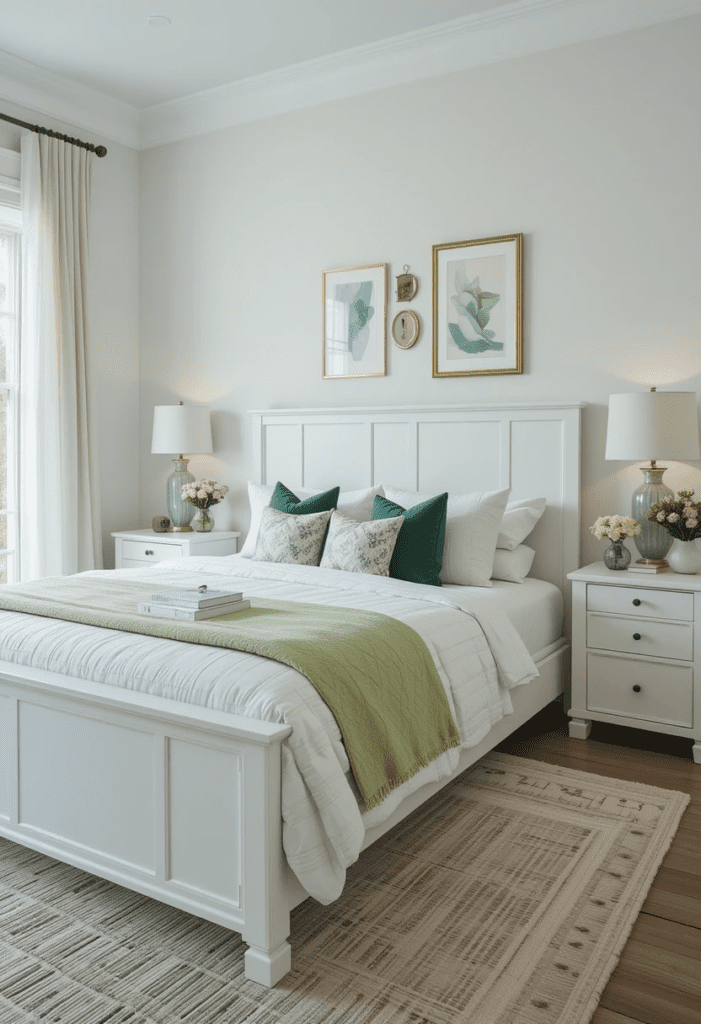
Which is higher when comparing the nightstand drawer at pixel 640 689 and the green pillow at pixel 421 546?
the green pillow at pixel 421 546

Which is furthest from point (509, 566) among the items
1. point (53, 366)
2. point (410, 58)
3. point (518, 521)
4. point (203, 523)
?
point (53, 366)

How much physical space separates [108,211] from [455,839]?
399 cm

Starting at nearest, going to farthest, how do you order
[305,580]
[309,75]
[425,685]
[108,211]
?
[425,685]
[305,580]
[309,75]
[108,211]

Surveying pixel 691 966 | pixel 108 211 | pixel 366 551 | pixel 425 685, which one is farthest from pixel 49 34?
pixel 691 966

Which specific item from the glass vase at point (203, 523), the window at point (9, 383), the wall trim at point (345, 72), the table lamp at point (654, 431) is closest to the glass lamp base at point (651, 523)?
the table lamp at point (654, 431)

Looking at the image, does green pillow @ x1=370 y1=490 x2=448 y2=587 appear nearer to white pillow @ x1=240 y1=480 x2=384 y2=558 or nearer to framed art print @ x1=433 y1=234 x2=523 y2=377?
white pillow @ x1=240 y1=480 x2=384 y2=558

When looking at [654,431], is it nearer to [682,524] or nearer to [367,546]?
[682,524]

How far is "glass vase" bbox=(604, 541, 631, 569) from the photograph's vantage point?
3.29 metres

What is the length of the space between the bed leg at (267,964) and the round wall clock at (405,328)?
9.48 feet

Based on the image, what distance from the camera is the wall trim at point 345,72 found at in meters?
3.47

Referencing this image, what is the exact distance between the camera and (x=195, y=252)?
15.6ft

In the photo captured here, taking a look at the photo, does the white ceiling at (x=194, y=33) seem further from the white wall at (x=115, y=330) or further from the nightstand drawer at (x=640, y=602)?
the nightstand drawer at (x=640, y=602)

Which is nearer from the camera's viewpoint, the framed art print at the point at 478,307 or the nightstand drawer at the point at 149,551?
the framed art print at the point at 478,307

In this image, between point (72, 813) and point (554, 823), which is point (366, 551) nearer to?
point (554, 823)
